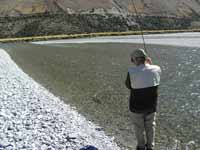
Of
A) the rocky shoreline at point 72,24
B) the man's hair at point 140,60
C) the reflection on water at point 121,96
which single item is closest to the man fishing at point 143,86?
the man's hair at point 140,60

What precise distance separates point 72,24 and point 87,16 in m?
5.70

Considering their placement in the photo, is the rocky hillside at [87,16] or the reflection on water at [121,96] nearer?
the reflection on water at [121,96]

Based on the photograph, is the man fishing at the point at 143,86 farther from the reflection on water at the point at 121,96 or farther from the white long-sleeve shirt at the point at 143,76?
the reflection on water at the point at 121,96

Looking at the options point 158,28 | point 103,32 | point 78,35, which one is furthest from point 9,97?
point 158,28

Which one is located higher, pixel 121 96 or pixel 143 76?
pixel 143 76

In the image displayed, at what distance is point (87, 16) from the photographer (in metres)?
103

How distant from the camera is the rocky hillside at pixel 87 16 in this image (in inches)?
3794

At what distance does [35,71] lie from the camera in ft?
98.2

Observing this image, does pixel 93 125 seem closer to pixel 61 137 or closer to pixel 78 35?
pixel 61 137

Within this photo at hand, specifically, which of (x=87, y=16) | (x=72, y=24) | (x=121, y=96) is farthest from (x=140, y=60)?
(x=87, y=16)

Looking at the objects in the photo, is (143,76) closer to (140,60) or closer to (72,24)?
(140,60)

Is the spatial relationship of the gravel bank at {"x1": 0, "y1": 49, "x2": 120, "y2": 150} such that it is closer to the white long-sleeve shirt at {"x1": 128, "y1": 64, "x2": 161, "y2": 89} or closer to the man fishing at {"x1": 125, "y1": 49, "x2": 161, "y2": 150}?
the man fishing at {"x1": 125, "y1": 49, "x2": 161, "y2": 150}

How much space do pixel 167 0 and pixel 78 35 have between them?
141 feet

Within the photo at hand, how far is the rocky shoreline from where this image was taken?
311 feet
